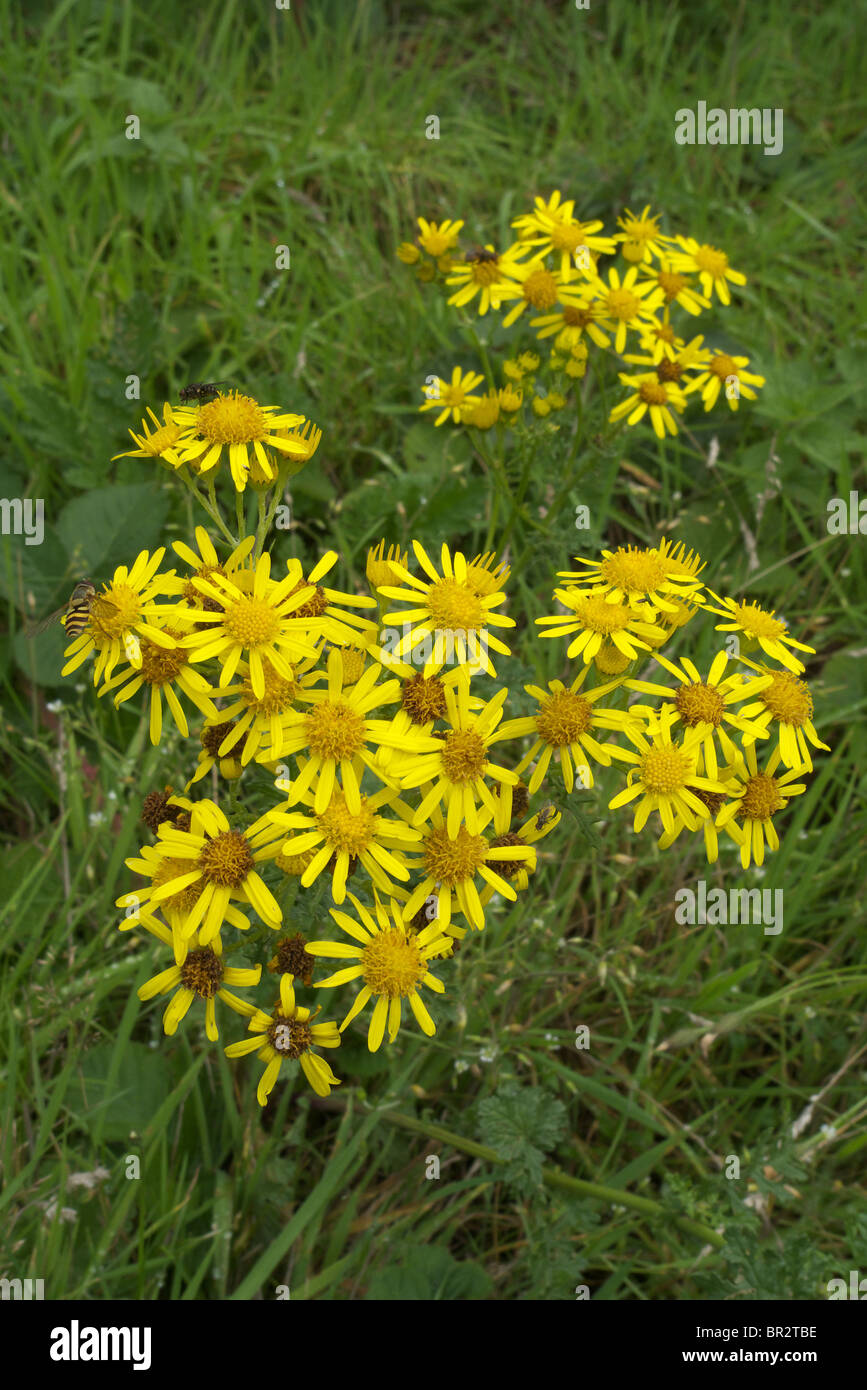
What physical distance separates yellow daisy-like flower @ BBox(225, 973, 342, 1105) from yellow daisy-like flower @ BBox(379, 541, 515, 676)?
2.41 feet

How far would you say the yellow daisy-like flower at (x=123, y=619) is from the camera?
6.63 ft

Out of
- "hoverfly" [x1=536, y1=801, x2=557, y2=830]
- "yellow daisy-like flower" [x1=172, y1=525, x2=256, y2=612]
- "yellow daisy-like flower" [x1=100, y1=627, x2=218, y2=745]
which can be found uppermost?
"yellow daisy-like flower" [x1=172, y1=525, x2=256, y2=612]

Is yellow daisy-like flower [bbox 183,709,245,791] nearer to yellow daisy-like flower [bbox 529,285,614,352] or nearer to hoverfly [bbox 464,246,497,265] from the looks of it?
yellow daisy-like flower [bbox 529,285,614,352]

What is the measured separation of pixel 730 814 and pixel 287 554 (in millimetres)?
2074

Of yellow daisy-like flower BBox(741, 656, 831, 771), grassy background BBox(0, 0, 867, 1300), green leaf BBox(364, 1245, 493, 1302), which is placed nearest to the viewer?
yellow daisy-like flower BBox(741, 656, 831, 771)

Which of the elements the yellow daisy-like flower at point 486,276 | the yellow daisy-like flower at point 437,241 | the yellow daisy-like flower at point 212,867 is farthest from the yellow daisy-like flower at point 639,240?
the yellow daisy-like flower at point 212,867

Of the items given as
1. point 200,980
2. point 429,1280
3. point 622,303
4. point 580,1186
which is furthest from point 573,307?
point 429,1280

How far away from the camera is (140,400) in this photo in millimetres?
4129

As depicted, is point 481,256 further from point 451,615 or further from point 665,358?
point 451,615

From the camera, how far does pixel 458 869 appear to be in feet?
6.71

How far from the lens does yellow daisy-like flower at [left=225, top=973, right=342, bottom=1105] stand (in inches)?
79.1

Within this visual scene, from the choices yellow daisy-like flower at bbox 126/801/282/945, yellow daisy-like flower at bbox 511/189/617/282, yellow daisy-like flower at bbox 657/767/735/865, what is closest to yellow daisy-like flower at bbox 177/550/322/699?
yellow daisy-like flower at bbox 126/801/282/945

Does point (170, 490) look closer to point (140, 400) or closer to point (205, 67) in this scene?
point (140, 400)
